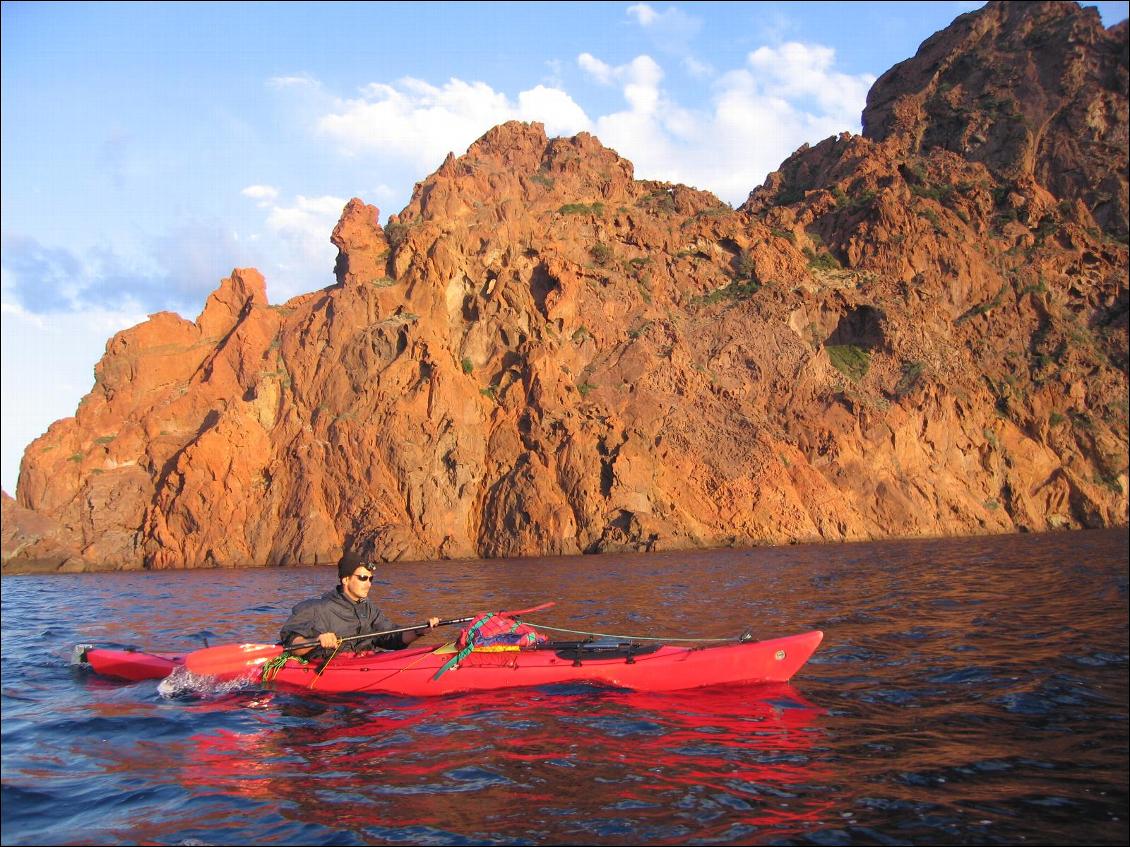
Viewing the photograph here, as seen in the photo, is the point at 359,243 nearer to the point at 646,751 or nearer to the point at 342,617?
the point at 342,617

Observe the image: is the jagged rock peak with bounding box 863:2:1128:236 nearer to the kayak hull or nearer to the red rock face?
the red rock face

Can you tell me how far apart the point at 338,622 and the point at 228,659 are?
132cm

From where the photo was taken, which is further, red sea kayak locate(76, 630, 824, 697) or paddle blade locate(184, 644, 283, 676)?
paddle blade locate(184, 644, 283, 676)

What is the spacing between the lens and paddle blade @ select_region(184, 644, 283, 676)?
922 cm

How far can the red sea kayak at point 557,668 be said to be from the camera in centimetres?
862

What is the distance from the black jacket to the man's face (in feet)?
0.47

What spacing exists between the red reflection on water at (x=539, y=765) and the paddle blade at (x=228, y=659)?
789mm

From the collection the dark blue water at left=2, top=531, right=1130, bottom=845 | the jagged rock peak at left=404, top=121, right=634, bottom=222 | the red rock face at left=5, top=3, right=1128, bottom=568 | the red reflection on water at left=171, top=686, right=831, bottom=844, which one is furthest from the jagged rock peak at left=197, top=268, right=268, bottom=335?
the red reflection on water at left=171, top=686, right=831, bottom=844

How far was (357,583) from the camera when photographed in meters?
9.31

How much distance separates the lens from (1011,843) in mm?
4434

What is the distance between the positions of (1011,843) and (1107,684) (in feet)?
13.4

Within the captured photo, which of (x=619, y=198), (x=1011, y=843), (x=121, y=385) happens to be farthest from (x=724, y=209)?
(x=1011, y=843)

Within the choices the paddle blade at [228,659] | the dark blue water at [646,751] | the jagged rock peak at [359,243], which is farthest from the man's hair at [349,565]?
the jagged rock peak at [359,243]

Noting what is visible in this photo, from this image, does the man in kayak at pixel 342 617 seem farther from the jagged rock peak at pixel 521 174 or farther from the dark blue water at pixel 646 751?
the jagged rock peak at pixel 521 174
